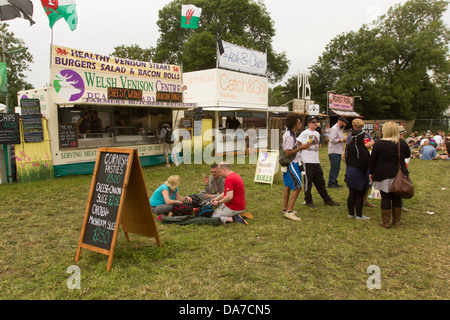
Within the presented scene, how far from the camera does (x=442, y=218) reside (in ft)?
18.9

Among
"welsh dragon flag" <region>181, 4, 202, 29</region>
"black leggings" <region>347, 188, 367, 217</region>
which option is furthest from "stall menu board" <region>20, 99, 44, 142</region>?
"black leggings" <region>347, 188, 367, 217</region>

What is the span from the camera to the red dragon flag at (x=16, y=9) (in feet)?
30.0

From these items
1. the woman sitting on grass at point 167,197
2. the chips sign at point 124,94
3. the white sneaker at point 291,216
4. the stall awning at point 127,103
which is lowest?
the white sneaker at point 291,216

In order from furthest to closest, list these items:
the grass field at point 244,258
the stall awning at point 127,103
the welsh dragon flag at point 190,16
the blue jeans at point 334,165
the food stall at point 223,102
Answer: the food stall at point 223,102 < the welsh dragon flag at point 190,16 < the stall awning at point 127,103 < the blue jeans at point 334,165 < the grass field at point 244,258

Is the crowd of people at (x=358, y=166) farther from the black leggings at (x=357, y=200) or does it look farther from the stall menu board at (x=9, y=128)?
the stall menu board at (x=9, y=128)

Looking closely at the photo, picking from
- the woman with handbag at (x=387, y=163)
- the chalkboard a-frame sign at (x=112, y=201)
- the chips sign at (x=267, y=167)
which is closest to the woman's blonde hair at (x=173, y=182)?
the chalkboard a-frame sign at (x=112, y=201)

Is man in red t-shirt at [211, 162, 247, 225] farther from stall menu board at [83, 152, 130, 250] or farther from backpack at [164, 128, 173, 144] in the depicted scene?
backpack at [164, 128, 173, 144]

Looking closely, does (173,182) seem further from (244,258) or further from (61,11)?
(61,11)

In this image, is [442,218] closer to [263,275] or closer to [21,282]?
[263,275]

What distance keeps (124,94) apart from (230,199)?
731 centimetres

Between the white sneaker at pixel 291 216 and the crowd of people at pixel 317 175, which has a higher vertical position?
the crowd of people at pixel 317 175

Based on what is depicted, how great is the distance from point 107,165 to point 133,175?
34 centimetres

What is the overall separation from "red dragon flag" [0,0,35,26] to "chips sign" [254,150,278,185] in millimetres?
7954
